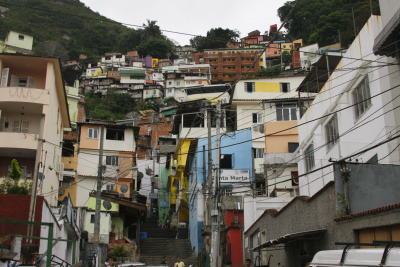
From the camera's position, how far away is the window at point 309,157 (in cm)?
2545

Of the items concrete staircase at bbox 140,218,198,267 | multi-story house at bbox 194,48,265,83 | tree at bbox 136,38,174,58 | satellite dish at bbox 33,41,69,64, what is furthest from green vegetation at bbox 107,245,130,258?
tree at bbox 136,38,174,58

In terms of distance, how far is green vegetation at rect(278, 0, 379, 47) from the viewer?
245 feet

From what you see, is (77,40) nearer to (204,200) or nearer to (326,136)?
(204,200)

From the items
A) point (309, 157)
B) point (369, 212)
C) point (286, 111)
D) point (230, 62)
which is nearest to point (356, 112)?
point (309, 157)

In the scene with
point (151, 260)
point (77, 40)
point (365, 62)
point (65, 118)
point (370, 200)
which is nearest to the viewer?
point (370, 200)

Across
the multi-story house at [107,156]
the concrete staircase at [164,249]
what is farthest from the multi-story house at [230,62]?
the concrete staircase at [164,249]

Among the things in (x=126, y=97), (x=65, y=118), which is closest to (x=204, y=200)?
(x=65, y=118)

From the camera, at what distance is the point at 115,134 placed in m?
44.7

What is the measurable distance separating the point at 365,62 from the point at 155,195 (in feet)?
153

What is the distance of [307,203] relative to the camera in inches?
630

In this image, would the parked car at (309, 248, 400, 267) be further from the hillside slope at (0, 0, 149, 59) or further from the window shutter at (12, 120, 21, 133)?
the hillside slope at (0, 0, 149, 59)

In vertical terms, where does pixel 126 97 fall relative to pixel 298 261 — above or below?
above

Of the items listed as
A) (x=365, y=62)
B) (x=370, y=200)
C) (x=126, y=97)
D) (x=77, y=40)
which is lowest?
(x=370, y=200)

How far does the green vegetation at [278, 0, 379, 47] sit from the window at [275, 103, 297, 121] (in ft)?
97.3
